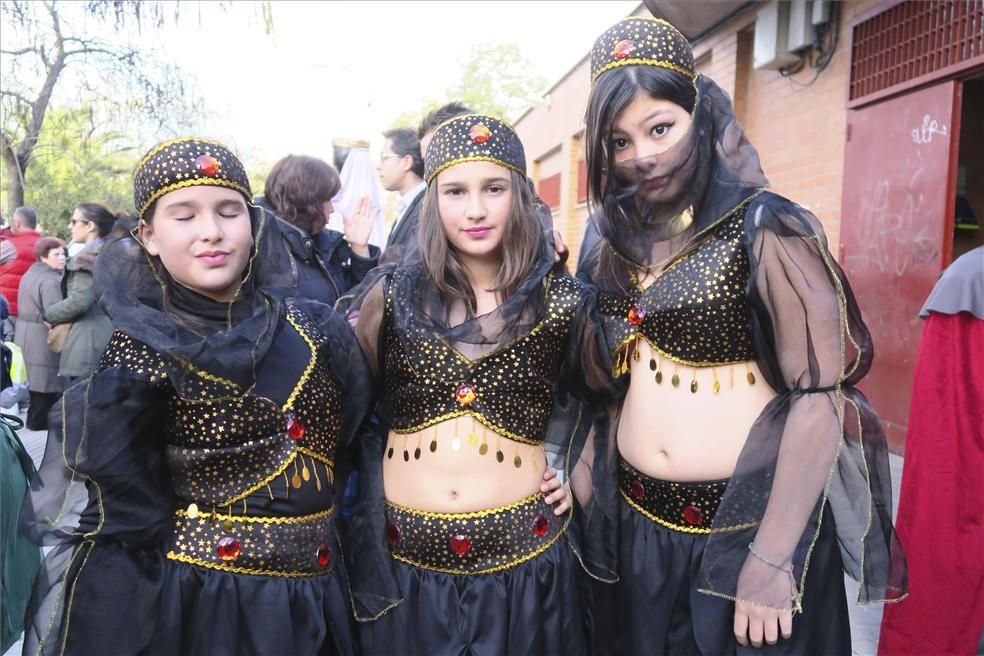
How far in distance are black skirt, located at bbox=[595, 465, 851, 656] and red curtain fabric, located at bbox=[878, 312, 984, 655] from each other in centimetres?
104

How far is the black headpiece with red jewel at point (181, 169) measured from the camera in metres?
1.94

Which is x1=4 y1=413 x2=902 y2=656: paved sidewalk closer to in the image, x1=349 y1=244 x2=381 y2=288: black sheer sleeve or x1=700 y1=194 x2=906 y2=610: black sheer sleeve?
x1=700 y1=194 x2=906 y2=610: black sheer sleeve

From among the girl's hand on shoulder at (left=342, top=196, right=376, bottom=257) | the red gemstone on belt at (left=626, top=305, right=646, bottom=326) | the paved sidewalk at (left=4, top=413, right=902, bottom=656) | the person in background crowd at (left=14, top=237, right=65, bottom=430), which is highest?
the red gemstone on belt at (left=626, top=305, right=646, bottom=326)

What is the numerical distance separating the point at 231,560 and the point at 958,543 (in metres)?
2.37

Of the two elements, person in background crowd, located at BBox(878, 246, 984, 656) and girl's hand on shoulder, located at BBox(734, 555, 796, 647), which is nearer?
girl's hand on shoulder, located at BBox(734, 555, 796, 647)

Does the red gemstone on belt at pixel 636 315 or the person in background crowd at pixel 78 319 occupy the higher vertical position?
the red gemstone on belt at pixel 636 315

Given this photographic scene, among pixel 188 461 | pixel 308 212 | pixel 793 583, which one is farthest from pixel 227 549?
pixel 308 212

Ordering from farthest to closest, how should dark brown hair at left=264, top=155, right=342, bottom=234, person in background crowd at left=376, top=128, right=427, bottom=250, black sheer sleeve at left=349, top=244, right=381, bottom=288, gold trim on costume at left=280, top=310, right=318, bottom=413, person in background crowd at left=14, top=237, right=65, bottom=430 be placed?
person in background crowd at left=14, top=237, right=65, bottom=430
person in background crowd at left=376, top=128, right=427, bottom=250
black sheer sleeve at left=349, top=244, right=381, bottom=288
dark brown hair at left=264, top=155, right=342, bottom=234
gold trim on costume at left=280, top=310, right=318, bottom=413

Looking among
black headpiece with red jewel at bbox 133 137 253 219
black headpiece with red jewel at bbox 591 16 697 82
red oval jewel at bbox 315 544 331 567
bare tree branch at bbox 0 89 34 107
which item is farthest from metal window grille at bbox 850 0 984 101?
bare tree branch at bbox 0 89 34 107

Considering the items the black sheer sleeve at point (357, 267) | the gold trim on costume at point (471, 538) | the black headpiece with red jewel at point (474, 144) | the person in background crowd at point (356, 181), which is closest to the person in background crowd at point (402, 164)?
the black sheer sleeve at point (357, 267)

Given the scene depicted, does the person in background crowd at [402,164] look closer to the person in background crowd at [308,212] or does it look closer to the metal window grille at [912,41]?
the person in background crowd at [308,212]

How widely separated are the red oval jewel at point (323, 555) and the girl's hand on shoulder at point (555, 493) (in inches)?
24.0

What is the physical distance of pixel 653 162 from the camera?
2.13 metres

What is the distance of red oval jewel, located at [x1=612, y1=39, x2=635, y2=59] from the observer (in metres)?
2.18
